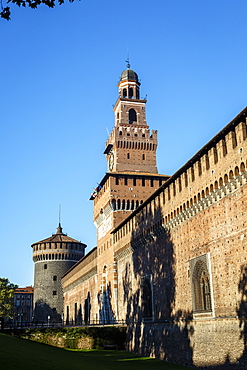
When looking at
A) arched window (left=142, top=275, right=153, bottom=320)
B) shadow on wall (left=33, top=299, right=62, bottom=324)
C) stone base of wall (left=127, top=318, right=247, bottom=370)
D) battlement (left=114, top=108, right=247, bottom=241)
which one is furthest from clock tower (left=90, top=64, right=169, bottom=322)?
shadow on wall (left=33, top=299, right=62, bottom=324)

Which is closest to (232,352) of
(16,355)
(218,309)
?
(218,309)

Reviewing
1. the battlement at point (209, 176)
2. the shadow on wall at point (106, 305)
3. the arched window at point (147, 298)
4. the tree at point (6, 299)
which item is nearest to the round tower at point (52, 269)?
the tree at point (6, 299)

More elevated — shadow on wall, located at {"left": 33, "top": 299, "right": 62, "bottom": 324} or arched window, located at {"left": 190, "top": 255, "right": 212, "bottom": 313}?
arched window, located at {"left": 190, "top": 255, "right": 212, "bottom": 313}

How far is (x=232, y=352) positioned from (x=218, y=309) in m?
1.87

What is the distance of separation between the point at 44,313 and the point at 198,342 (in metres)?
40.7

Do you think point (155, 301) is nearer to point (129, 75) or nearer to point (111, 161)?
point (111, 161)

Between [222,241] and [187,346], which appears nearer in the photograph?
[222,241]

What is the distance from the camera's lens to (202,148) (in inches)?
766

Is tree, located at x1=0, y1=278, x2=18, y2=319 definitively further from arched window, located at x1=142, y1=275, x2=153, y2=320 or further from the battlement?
the battlement

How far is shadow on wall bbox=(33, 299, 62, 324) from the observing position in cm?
5534

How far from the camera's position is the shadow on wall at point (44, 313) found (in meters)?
55.3

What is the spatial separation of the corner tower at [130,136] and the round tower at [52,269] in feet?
63.0

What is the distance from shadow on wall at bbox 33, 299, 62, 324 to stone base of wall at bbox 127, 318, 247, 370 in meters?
31.5

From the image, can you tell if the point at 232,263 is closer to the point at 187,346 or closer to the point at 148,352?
the point at 187,346
